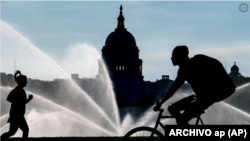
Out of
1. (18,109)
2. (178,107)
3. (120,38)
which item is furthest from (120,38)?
(178,107)

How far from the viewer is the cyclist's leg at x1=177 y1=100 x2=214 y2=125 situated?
11586 millimetres

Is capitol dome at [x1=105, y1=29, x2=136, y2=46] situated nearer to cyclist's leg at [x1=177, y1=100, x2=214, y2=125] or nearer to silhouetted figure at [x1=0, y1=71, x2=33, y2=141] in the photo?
silhouetted figure at [x1=0, y1=71, x2=33, y2=141]

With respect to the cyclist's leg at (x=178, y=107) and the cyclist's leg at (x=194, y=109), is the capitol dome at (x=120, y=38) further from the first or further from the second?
the cyclist's leg at (x=194, y=109)

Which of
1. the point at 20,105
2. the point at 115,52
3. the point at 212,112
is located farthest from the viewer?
the point at 115,52

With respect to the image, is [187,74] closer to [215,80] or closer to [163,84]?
[215,80]

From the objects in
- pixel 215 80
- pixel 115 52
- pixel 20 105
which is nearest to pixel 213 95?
pixel 215 80

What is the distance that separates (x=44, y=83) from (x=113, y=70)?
1553 inches

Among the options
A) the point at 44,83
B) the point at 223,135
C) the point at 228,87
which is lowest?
the point at 223,135

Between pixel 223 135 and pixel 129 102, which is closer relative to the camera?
pixel 223 135

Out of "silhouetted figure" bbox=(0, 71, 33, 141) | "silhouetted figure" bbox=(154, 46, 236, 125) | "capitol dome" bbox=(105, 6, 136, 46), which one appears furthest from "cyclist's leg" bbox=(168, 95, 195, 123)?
"capitol dome" bbox=(105, 6, 136, 46)

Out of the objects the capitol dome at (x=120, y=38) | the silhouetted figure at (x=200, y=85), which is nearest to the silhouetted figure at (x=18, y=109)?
the silhouetted figure at (x=200, y=85)

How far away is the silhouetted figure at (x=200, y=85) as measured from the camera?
1158 centimetres

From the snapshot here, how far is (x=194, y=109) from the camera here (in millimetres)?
11656

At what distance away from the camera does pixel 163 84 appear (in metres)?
175
